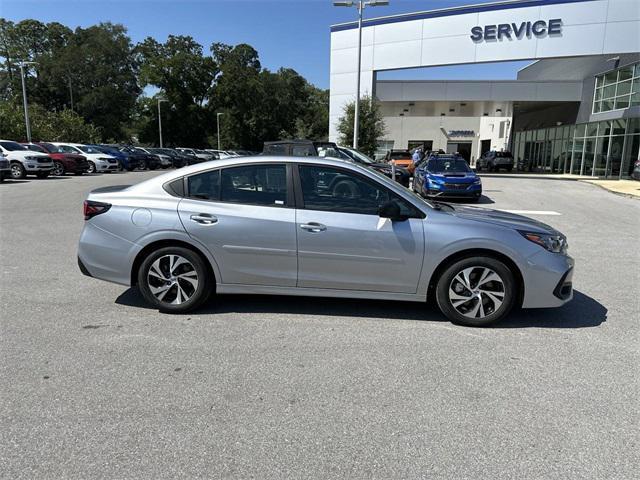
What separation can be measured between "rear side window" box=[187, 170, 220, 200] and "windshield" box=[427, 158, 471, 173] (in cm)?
1219

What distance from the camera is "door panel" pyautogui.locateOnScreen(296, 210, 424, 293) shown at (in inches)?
181

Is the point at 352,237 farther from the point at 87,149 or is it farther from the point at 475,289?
the point at 87,149

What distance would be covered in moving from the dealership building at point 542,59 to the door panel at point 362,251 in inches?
948

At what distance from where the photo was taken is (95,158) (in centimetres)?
2880

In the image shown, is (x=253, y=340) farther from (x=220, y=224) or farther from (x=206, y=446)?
(x=206, y=446)

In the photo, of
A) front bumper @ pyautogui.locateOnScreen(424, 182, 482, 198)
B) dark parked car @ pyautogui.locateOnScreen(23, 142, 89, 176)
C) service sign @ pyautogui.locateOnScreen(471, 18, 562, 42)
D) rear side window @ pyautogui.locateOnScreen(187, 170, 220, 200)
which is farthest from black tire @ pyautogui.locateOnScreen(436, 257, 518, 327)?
dark parked car @ pyautogui.locateOnScreen(23, 142, 89, 176)

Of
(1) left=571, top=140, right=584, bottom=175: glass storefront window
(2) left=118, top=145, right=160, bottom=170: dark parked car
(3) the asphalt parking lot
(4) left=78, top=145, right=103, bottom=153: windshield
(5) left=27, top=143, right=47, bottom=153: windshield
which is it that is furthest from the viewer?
(2) left=118, top=145, right=160, bottom=170: dark parked car

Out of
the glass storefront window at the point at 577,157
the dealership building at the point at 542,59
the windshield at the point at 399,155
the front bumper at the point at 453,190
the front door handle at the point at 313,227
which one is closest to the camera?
the front door handle at the point at 313,227

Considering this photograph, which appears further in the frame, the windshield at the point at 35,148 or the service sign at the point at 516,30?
the service sign at the point at 516,30

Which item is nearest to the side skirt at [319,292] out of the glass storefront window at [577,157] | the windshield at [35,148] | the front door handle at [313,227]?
the front door handle at [313,227]

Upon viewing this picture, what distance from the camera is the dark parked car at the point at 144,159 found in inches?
1368

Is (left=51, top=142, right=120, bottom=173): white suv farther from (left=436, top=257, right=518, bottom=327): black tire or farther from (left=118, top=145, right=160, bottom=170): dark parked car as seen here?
(left=436, top=257, right=518, bottom=327): black tire

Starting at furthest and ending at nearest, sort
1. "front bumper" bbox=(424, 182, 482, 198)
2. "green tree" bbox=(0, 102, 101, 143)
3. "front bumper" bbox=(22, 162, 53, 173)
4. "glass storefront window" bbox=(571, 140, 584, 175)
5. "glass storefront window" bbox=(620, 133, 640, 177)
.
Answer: "green tree" bbox=(0, 102, 101, 143)
"glass storefront window" bbox=(571, 140, 584, 175)
"glass storefront window" bbox=(620, 133, 640, 177)
"front bumper" bbox=(22, 162, 53, 173)
"front bumper" bbox=(424, 182, 482, 198)

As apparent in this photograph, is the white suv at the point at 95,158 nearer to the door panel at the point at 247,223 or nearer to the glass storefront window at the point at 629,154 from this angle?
the door panel at the point at 247,223
